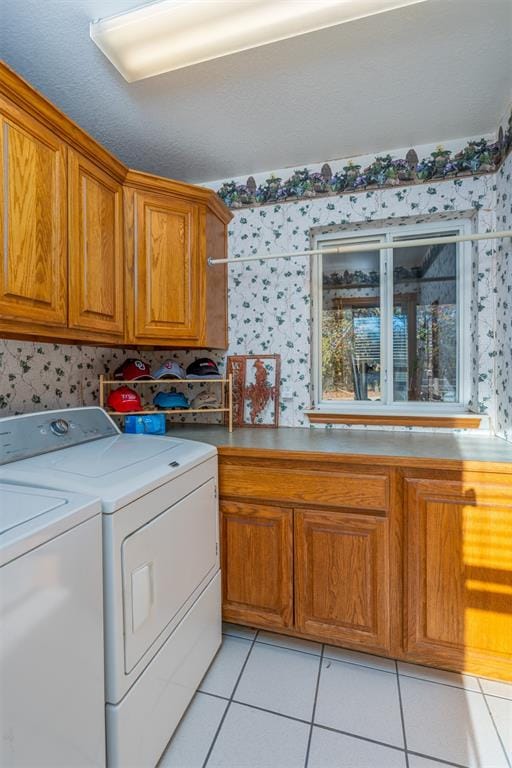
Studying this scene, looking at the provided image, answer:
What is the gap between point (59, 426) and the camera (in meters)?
1.54

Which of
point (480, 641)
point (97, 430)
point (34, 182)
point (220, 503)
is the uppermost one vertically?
point (34, 182)

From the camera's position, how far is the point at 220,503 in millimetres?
1760

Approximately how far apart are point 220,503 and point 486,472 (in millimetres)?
1141

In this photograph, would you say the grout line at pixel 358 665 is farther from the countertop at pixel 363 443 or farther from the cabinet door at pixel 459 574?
the countertop at pixel 363 443

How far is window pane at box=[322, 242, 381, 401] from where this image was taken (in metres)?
2.27

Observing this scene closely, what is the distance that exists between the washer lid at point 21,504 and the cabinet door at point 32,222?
609 mm

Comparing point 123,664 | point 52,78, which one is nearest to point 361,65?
point 52,78

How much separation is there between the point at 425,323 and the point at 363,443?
0.90 m

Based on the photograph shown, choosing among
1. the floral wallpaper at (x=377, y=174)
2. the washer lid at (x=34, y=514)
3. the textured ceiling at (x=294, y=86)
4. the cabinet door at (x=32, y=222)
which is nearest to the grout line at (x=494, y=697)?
the washer lid at (x=34, y=514)

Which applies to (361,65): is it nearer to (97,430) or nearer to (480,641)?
(97,430)

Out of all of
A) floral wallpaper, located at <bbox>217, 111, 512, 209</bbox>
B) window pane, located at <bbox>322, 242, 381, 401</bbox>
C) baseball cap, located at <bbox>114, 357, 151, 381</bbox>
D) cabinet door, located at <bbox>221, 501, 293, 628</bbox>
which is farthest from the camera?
window pane, located at <bbox>322, 242, 381, 401</bbox>

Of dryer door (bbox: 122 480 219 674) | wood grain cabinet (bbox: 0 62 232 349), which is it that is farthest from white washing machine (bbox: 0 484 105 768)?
wood grain cabinet (bbox: 0 62 232 349)

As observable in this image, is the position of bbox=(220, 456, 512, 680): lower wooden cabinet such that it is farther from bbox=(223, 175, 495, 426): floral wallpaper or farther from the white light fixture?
the white light fixture

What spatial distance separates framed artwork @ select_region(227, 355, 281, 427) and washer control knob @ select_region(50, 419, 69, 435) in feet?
3.43
